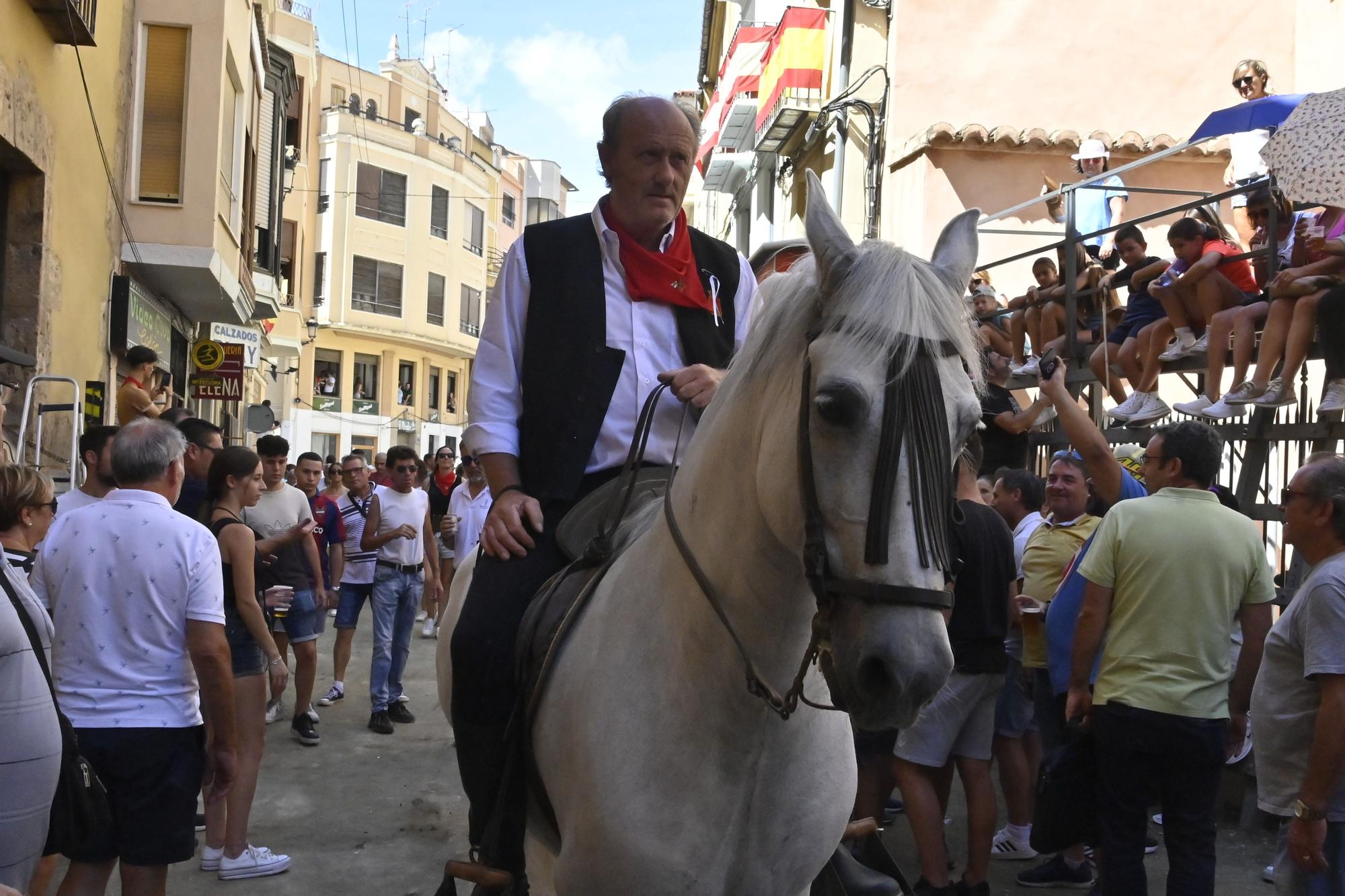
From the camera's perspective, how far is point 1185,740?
175 inches

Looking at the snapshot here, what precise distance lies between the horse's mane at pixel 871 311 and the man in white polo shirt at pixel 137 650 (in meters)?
2.74

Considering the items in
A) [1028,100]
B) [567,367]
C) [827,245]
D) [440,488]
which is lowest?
[440,488]

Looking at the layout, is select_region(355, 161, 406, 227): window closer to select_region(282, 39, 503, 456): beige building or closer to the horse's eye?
select_region(282, 39, 503, 456): beige building

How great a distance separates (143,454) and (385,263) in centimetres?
4371

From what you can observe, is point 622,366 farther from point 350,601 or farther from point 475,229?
point 475,229

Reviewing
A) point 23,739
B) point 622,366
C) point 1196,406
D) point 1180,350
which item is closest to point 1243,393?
point 1196,406

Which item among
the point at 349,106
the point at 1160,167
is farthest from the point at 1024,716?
the point at 349,106

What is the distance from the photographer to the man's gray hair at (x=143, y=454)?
4.15 m

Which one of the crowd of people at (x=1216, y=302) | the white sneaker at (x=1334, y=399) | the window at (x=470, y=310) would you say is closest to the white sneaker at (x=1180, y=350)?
the crowd of people at (x=1216, y=302)

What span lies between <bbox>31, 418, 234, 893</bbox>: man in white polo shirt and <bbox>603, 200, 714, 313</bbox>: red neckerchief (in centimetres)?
214

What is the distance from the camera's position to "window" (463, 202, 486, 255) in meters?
50.3

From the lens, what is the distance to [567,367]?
9.71ft

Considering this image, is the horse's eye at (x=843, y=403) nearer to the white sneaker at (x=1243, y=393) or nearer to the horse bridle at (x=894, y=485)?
the horse bridle at (x=894, y=485)

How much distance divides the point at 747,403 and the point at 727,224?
3328cm
